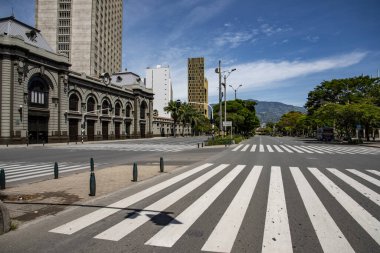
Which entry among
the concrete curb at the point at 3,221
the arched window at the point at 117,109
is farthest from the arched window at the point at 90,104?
the concrete curb at the point at 3,221

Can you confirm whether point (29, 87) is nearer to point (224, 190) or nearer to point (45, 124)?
point (45, 124)

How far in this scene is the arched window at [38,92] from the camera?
128ft

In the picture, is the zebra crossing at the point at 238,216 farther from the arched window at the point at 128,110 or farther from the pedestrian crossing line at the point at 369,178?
the arched window at the point at 128,110

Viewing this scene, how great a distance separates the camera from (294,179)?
1034cm

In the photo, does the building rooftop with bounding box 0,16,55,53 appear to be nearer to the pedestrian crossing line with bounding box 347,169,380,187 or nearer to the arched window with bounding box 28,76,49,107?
the arched window with bounding box 28,76,49,107

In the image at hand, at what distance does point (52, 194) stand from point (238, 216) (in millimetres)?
5563

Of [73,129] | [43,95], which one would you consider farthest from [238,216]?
[73,129]

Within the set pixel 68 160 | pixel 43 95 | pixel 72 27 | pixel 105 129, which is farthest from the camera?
pixel 72 27

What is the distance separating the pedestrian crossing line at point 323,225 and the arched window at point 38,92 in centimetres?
4142

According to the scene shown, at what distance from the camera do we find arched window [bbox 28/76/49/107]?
39000 millimetres

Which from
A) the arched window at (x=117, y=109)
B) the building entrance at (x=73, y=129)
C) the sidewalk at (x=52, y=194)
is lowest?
the sidewalk at (x=52, y=194)

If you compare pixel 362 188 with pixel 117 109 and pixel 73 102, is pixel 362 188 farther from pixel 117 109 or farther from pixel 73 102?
pixel 117 109

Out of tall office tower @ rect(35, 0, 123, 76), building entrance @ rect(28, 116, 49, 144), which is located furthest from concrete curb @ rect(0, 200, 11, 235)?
tall office tower @ rect(35, 0, 123, 76)

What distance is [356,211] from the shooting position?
20.4 ft
